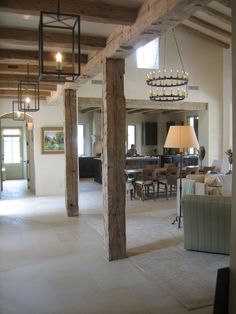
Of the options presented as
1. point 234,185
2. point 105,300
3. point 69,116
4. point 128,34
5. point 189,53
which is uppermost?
point 189,53

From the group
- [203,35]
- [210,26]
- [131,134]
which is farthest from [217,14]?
[131,134]

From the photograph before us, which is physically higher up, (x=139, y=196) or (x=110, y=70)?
(x=110, y=70)

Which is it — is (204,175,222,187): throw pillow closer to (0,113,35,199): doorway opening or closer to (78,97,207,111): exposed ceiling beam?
(78,97,207,111): exposed ceiling beam

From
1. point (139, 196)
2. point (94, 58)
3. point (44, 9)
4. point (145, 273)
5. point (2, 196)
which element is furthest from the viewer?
point (2, 196)

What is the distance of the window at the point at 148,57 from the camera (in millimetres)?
11023

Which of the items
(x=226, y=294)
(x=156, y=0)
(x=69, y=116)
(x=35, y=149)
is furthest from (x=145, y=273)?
(x=35, y=149)

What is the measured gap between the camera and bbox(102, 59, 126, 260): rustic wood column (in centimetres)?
461

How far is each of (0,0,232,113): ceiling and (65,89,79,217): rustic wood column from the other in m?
0.86

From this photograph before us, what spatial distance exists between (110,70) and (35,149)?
6260 mm

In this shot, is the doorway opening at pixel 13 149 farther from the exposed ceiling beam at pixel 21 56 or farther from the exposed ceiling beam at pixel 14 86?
the exposed ceiling beam at pixel 21 56

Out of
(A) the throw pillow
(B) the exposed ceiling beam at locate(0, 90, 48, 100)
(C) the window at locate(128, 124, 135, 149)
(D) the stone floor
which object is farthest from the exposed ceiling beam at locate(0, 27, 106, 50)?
(C) the window at locate(128, 124, 135, 149)

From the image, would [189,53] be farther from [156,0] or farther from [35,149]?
[156,0]

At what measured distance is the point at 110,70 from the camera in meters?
4.61

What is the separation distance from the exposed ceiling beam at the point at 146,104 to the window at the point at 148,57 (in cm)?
118
